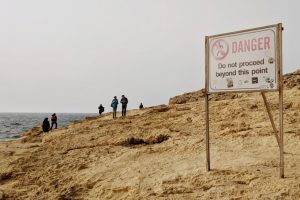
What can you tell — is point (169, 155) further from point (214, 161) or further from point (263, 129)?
point (263, 129)

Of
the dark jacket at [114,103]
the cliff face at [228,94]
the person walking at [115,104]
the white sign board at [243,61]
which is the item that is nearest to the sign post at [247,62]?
the white sign board at [243,61]

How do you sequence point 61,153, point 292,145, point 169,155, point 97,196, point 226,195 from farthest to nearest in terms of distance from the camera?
point 61,153, point 169,155, point 292,145, point 97,196, point 226,195

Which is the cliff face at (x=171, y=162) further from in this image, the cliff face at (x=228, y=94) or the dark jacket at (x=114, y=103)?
the dark jacket at (x=114, y=103)

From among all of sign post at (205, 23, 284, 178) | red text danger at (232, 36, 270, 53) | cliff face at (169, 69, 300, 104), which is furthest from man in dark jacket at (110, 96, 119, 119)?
red text danger at (232, 36, 270, 53)

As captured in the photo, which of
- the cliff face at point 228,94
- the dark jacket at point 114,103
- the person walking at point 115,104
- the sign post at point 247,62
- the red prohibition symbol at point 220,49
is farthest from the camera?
the dark jacket at point 114,103

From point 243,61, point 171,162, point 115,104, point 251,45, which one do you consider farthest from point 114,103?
point 251,45

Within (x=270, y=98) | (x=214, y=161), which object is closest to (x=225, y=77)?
(x=214, y=161)

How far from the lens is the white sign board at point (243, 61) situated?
22.8ft

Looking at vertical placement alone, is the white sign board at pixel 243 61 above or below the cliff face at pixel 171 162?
above

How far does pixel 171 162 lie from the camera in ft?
30.0

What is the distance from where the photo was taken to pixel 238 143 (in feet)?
32.9

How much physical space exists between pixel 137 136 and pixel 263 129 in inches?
165

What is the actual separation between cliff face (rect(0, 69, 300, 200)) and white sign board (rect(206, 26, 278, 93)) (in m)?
1.68

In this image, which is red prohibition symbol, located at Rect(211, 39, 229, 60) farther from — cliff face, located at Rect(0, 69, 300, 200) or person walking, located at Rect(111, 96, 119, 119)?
person walking, located at Rect(111, 96, 119, 119)
